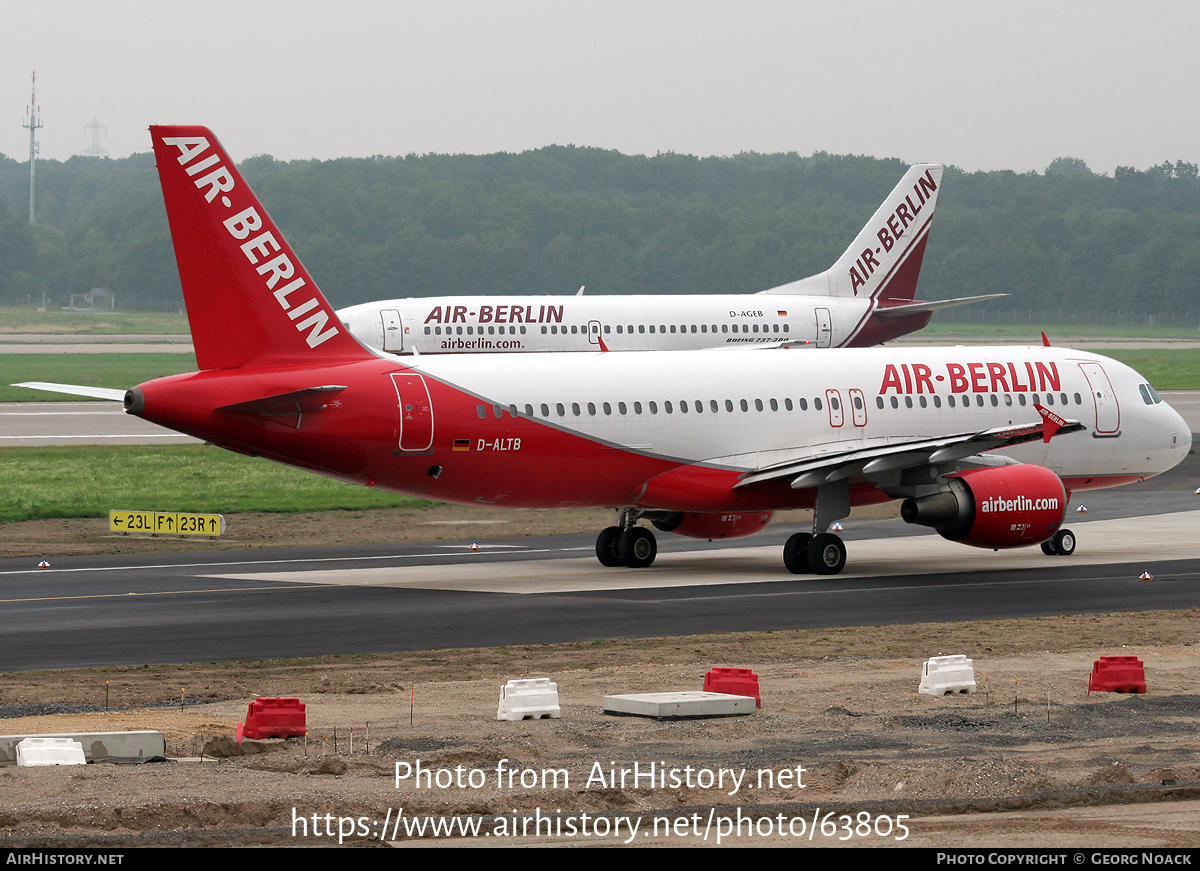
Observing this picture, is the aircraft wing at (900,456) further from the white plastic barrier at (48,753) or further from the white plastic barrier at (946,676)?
the white plastic barrier at (48,753)

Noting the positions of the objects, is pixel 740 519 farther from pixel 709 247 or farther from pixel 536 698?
pixel 709 247

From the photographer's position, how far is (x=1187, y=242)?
171m

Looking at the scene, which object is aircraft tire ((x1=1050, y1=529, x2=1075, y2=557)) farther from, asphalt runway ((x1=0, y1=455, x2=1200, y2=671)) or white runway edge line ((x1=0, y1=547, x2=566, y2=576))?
white runway edge line ((x1=0, y1=547, x2=566, y2=576))

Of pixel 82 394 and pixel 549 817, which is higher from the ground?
pixel 82 394

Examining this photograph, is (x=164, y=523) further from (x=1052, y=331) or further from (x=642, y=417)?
(x=1052, y=331)

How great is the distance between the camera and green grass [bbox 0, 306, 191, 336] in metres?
146

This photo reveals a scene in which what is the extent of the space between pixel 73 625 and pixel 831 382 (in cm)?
1604

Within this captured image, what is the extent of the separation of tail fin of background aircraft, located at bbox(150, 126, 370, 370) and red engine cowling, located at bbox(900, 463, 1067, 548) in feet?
40.4

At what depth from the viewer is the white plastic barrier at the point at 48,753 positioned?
15328mm

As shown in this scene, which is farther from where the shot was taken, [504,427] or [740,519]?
[740,519]

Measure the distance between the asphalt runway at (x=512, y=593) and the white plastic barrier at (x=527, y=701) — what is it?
6.01 m

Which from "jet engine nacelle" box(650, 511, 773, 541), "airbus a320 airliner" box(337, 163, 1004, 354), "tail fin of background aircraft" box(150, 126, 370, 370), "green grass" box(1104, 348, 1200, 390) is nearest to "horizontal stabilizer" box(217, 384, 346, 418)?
"tail fin of background aircraft" box(150, 126, 370, 370)

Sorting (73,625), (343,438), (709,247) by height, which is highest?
(709,247)
